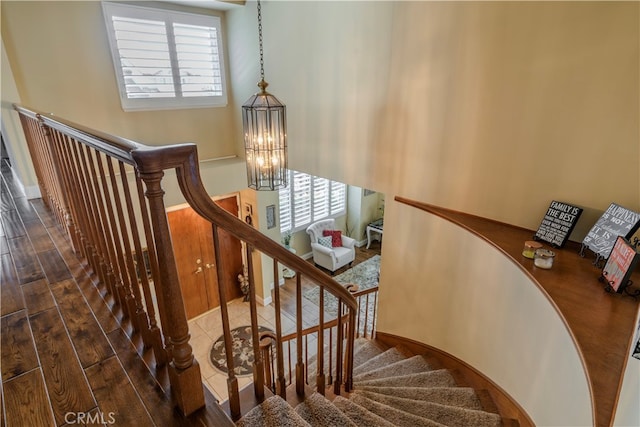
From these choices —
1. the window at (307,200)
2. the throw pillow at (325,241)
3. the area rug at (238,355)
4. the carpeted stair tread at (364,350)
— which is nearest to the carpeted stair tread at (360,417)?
the carpeted stair tread at (364,350)

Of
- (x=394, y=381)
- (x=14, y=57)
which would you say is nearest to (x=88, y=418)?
(x=394, y=381)

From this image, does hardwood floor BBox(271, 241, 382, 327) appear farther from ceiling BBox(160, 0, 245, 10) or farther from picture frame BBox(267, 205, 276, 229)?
ceiling BBox(160, 0, 245, 10)

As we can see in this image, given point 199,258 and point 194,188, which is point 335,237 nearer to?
point 199,258

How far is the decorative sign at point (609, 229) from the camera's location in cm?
199

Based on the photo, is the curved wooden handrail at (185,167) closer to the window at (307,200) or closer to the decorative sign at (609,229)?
the decorative sign at (609,229)

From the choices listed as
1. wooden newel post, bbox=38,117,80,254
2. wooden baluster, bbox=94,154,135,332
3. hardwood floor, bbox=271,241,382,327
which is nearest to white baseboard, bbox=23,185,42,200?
wooden newel post, bbox=38,117,80,254

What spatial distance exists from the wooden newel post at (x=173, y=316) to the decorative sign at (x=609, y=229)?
93.1 inches

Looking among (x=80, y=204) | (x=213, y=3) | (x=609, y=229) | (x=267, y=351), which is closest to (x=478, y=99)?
(x=609, y=229)

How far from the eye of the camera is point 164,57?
4.36m

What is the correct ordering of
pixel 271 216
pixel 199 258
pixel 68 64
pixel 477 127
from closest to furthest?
pixel 477 127
pixel 68 64
pixel 199 258
pixel 271 216

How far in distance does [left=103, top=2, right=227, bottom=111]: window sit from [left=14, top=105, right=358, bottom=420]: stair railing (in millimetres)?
2567

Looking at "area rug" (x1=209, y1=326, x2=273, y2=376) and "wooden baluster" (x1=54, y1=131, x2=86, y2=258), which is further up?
"wooden baluster" (x1=54, y1=131, x2=86, y2=258)

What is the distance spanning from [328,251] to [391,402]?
4.87m

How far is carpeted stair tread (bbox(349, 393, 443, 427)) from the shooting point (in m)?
2.05
